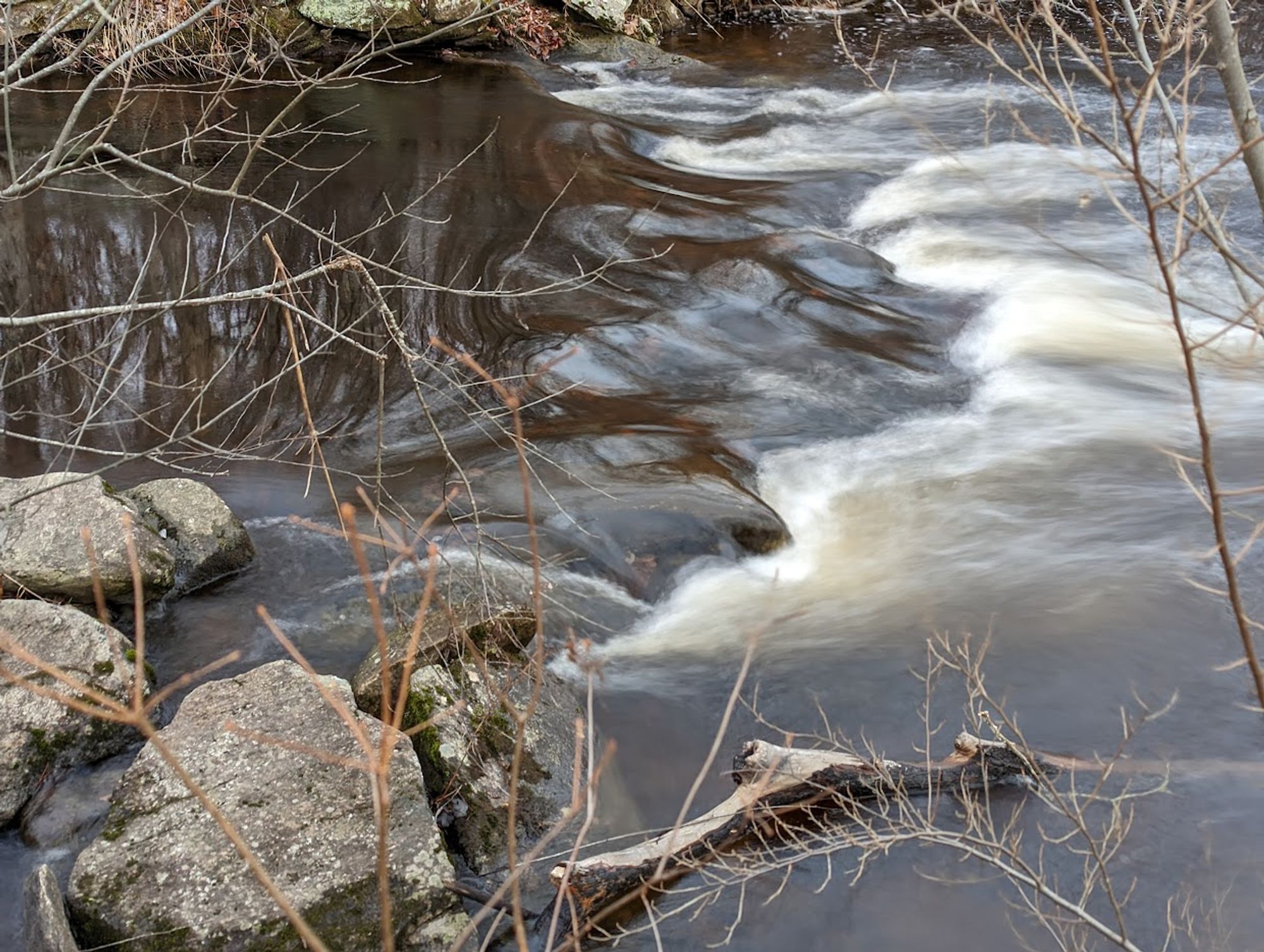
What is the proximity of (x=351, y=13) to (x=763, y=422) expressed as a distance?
831 centimetres

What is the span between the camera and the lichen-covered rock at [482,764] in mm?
3672

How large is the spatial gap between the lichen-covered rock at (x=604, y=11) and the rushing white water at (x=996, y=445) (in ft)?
15.0

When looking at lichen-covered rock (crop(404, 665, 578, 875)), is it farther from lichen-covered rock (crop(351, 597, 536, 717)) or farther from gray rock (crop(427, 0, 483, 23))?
gray rock (crop(427, 0, 483, 23))

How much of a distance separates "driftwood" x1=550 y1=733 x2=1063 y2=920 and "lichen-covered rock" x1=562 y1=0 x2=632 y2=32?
37.6 ft

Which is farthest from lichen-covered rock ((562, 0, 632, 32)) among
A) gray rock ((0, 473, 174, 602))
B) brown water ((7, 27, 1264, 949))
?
gray rock ((0, 473, 174, 602))

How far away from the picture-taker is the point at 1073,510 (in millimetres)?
5441

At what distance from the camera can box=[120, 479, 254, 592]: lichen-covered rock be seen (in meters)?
4.84

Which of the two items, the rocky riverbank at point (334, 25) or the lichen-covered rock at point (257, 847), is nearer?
the lichen-covered rock at point (257, 847)

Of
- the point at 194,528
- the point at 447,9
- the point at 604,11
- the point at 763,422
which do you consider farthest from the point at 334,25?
the point at 194,528

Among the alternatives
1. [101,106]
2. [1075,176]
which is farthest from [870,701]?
[101,106]

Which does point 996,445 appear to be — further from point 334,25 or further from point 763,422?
point 334,25

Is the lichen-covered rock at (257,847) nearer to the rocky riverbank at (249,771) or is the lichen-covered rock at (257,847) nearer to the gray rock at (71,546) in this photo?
the rocky riverbank at (249,771)

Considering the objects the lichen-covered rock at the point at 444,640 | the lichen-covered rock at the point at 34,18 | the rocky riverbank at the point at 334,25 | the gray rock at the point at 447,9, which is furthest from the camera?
the gray rock at the point at 447,9

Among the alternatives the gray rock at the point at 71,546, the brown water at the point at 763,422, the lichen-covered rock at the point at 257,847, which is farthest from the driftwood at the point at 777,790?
the gray rock at the point at 71,546
